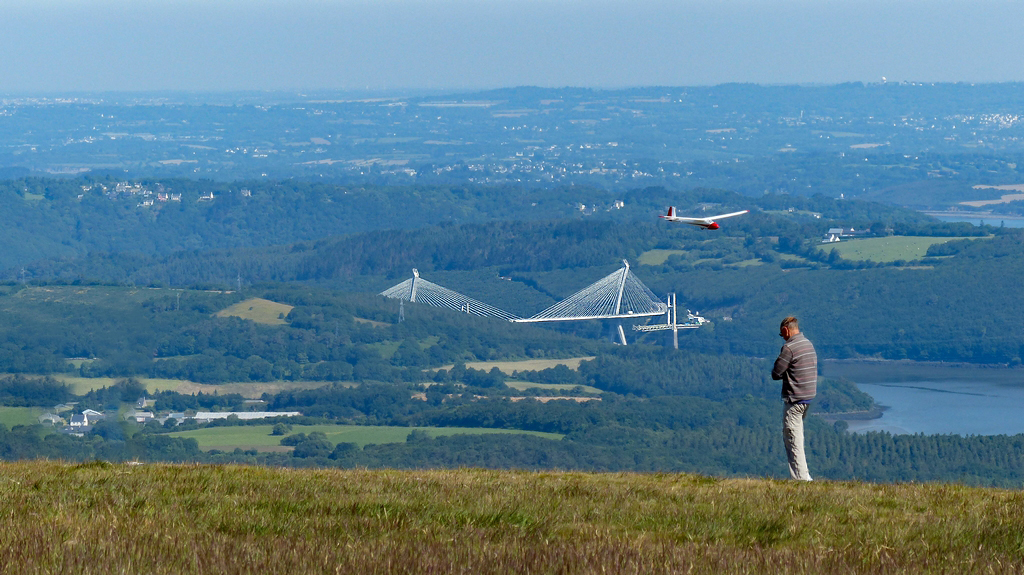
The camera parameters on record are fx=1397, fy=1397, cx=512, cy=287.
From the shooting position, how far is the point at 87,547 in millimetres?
9320

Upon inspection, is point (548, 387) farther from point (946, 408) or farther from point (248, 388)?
point (946, 408)

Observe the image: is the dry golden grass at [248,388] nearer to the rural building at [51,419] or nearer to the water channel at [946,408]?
the rural building at [51,419]

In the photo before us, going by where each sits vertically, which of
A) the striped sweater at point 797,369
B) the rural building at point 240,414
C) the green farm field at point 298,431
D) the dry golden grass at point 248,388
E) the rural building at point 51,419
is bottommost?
the dry golden grass at point 248,388

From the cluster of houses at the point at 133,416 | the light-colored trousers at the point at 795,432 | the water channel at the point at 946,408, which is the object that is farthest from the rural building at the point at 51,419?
the light-colored trousers at the point at 795,432

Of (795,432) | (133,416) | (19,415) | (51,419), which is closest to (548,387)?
(133,416)

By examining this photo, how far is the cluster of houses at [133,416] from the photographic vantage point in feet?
385

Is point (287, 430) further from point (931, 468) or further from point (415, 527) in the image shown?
point (415, 527)

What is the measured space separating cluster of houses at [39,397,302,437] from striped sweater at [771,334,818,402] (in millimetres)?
101626

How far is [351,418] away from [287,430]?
2622cm

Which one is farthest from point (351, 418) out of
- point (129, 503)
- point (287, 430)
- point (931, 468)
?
point (129, 503)

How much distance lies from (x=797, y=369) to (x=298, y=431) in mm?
121981

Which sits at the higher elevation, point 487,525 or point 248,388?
point 487,525

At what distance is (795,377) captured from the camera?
1506cm

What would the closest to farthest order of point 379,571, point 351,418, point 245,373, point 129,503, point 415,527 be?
1. point 379,571
2. point 415,527
3. point 129,503
4. point 351,418
5. point 245,373
